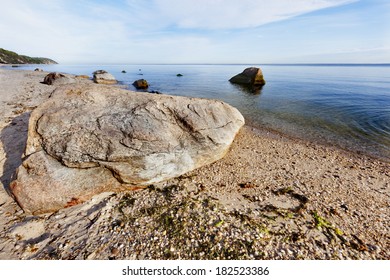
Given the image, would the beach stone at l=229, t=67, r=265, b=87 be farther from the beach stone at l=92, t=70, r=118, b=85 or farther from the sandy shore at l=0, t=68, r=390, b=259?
the sandy shore at l=0, t=68, r=390, b=259

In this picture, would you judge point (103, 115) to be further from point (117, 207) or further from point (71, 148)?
point (117, 207)

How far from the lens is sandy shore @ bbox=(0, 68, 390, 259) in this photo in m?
4.72

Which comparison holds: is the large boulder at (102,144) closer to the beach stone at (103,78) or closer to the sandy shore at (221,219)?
the sandy shore at (221,219)

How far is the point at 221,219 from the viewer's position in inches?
220

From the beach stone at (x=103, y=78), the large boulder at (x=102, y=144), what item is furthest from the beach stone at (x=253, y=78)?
the large boulder at (x=102, y=144)

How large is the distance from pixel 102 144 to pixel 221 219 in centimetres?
485

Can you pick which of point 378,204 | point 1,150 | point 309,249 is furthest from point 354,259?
point 1,150

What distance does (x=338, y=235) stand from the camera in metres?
5.28

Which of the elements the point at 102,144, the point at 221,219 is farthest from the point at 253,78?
the point at 221,219

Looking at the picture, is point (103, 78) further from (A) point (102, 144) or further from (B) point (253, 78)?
(A) point (102, 144)

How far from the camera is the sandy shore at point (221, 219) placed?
15.5 feet

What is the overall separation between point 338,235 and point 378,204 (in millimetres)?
3089

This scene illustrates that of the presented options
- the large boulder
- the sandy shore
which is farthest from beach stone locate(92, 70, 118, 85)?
the large boulder
